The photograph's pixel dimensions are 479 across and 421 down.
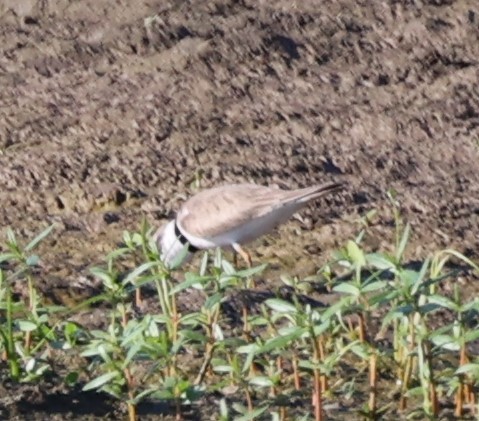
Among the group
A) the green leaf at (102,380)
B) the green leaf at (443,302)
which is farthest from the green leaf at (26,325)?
the green leaf at (443,302)

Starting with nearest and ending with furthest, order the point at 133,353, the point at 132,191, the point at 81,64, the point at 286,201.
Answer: the point at 133,353, the point at 286,201, the point at 132,191, the point at 81,64

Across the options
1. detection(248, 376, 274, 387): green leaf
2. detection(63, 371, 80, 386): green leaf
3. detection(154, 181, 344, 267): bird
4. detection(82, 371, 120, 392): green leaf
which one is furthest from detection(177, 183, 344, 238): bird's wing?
detection(82, 371, 120, 392): green leaf

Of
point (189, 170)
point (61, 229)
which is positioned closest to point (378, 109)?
point (189, 170)

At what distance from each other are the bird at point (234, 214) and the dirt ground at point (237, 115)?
0.13m

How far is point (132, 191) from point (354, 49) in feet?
6.34

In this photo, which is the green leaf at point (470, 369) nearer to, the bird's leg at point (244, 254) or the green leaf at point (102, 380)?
the green leaf at point (102, 380)

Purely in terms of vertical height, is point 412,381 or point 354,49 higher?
point 354,49

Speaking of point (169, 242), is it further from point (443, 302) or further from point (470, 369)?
point (470, 369)

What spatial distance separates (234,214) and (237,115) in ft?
3.65

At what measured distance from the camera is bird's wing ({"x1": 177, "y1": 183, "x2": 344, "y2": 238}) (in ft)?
24.4

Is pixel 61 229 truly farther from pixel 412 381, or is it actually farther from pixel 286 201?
pixel 412 381

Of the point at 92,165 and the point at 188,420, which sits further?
the point at 92,165

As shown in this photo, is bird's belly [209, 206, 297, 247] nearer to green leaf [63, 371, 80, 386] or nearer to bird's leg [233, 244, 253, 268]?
bird's leg [233, 244, 253, 268]

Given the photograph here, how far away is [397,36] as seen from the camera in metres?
9.55
